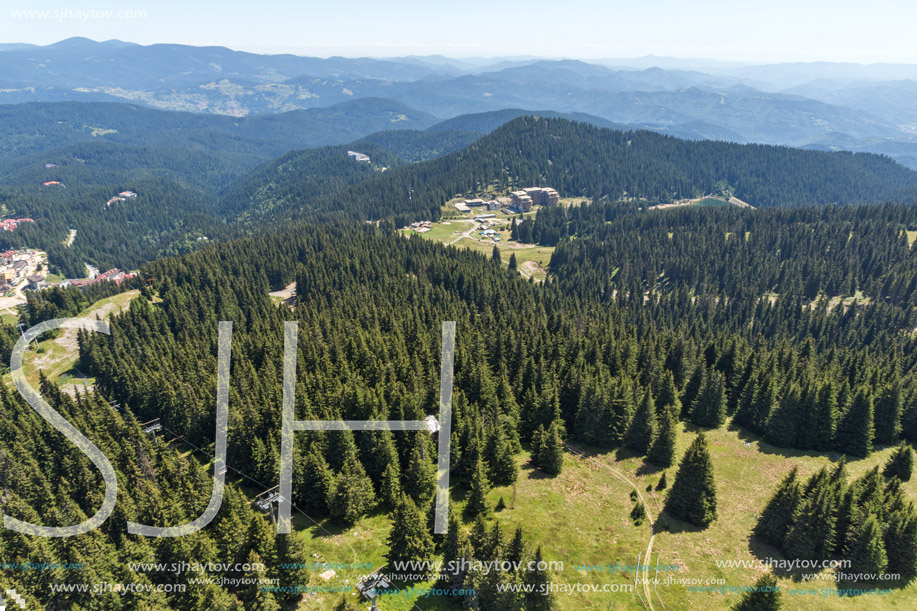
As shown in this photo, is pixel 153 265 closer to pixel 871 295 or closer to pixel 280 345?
pixel 280 345

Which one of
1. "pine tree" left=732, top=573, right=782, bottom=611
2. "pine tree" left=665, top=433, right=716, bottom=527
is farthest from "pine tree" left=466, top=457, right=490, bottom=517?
"pine tree" left=732, top=573, right=782, bottom=611

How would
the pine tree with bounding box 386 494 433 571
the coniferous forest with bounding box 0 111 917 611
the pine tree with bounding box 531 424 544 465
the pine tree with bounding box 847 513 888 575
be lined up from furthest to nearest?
the pine tree with bounding box 531 424 544 465
the pine tree with bounding box 386 494 433 571
the coniferous forest with bounding box 0 111 917 611
the pine tree with bounding box 847 513 888 575

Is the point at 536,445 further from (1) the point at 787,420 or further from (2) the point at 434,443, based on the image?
(1) the point at 787,420

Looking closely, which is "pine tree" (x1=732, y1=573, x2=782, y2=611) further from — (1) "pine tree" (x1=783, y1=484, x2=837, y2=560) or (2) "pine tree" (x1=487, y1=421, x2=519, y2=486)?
(2) "pine tree" (x1=487, y1=421, x2=519, y2=486)


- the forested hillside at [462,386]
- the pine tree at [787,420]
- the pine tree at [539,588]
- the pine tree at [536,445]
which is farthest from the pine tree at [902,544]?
the pine tree at [536,445]

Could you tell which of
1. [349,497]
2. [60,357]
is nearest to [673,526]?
[349,497]
